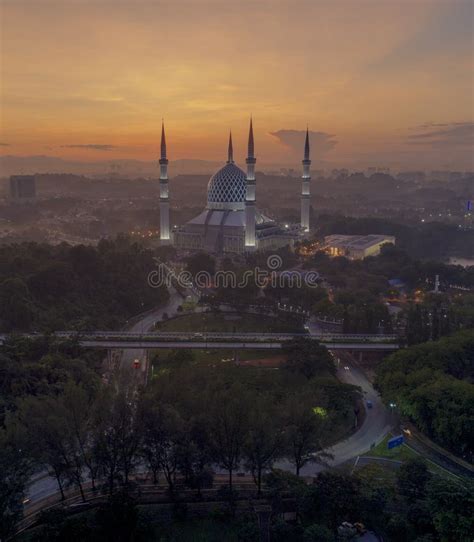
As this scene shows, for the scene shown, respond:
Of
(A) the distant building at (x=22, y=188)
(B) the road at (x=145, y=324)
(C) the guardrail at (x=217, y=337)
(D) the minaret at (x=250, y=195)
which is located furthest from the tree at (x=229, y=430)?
(A) the distant building at (x=22, y=188)

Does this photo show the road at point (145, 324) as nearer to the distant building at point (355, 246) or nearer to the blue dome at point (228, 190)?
the blue dome at point (228, 190)

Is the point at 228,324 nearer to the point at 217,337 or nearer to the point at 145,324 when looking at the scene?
the point at 217,337

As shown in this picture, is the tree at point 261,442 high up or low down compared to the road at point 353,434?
up

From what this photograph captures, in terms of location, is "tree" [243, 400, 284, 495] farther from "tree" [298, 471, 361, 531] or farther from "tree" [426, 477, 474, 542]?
"tree" [426, 477, 474, 542]

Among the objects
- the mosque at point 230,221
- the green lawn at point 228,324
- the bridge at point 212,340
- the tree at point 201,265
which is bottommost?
the green lawn at point 228,324

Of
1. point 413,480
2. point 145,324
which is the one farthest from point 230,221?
point 413,480

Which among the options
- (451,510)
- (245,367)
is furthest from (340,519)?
(245,367)

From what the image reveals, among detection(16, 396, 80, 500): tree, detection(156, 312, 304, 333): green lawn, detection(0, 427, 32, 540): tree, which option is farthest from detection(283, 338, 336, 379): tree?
detection(0, 427, 32, 540): tree
